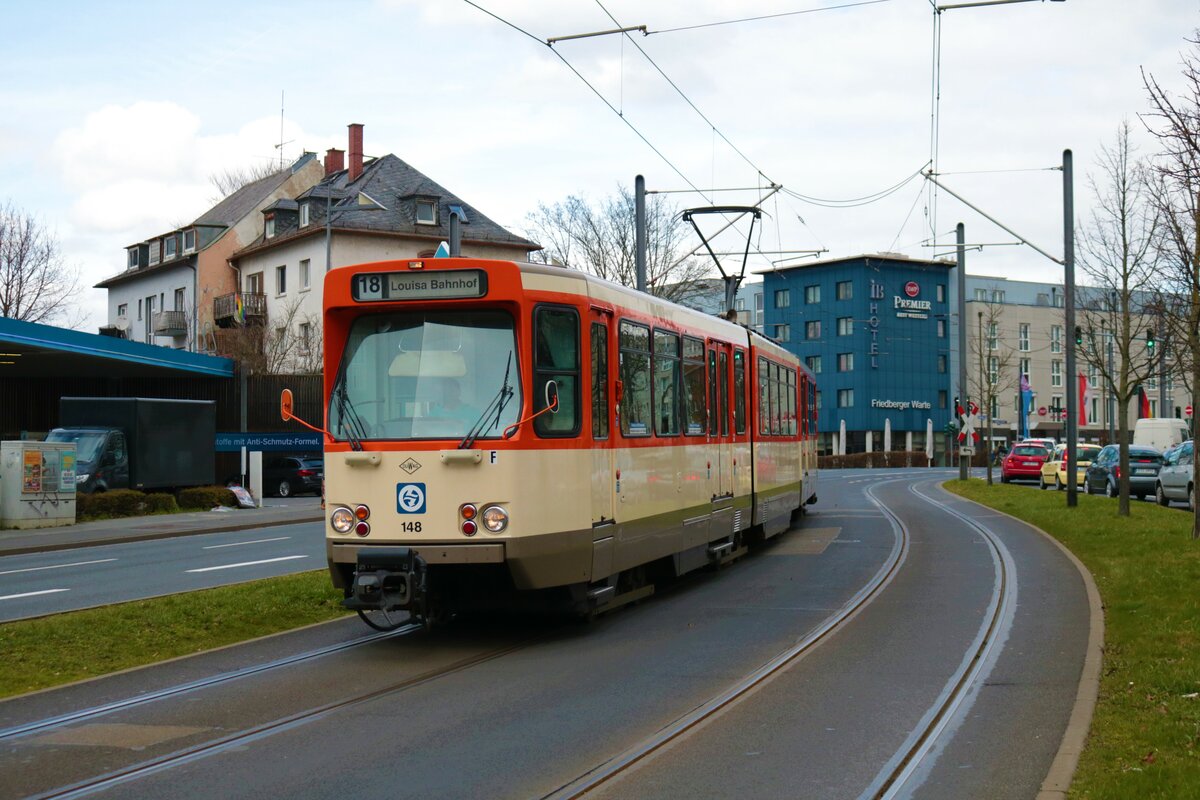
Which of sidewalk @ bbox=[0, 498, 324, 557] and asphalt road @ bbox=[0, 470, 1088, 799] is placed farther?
sidewalk @ bbox=[0, 498, 324, 557]

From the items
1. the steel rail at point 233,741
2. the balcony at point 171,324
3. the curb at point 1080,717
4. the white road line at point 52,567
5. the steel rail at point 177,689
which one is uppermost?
the balcony at point 171,324

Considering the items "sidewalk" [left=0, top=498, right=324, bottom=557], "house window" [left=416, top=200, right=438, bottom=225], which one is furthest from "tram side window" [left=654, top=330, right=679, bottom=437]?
"house window" [left=416, top=200, right=438, bottom=225]

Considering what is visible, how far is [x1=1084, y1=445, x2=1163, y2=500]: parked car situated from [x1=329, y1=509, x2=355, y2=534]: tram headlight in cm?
2752

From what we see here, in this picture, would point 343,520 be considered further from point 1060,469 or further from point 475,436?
point 1060,469

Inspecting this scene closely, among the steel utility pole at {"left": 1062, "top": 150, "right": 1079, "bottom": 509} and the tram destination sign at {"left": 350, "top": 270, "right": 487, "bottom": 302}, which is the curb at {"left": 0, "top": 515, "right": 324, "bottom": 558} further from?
the steel utility pole at {"left": 1062, "top": 150, "right": 1079, "bottom": 509}

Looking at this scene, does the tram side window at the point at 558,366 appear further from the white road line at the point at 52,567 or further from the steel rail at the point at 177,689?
the white road line at the point at 52,567

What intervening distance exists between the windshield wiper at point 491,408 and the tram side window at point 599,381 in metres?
0.98

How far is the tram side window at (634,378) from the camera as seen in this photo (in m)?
11.9

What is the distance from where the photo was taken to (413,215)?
191 feet

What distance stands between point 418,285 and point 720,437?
6.05m

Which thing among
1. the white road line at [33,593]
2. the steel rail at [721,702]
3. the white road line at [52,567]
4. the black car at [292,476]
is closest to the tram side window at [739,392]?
the steel rail at [721,702]

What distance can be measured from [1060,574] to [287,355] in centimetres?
4210

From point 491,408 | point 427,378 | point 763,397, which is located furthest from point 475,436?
point 763,397

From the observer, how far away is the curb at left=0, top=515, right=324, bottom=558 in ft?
73.9
